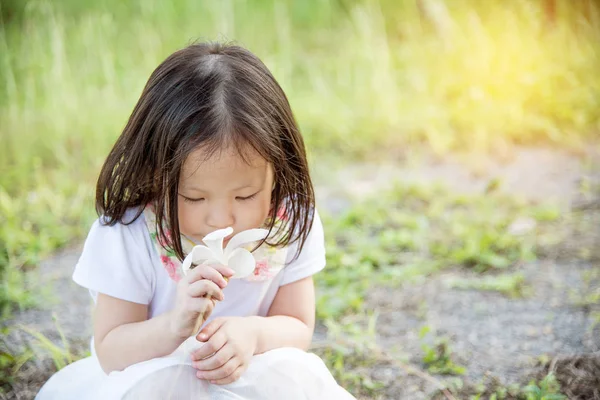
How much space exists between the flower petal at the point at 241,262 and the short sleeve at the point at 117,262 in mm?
272

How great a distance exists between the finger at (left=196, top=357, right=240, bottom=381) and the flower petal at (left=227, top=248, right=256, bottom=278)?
171mm

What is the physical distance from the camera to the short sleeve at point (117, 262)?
58.4 inches

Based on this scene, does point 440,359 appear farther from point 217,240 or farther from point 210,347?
point 217,240

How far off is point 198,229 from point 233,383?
304mm

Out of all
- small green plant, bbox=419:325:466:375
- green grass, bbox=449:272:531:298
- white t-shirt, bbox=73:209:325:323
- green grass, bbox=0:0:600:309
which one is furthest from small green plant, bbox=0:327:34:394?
green grass, bbox=449:272:531:298

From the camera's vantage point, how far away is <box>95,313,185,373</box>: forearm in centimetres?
138

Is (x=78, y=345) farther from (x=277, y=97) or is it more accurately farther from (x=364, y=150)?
(x=364, y=150)

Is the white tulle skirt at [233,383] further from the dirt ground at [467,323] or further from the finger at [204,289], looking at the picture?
the dirt ground at [467,323]

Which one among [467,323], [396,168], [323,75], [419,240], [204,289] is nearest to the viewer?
[204,289]

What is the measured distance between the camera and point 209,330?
4.54 feet

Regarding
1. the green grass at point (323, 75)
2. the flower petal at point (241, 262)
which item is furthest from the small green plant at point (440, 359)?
the green grass at point (323, 75)

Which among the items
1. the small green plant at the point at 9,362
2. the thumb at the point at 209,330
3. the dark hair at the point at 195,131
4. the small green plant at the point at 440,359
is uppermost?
the dark hair at the point at 195,131

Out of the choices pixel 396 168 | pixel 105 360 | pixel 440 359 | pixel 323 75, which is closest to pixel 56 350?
pixel 105 360

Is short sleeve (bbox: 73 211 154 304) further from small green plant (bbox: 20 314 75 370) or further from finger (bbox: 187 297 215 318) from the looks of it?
small green plant (bbox: 20 314 75 370)
